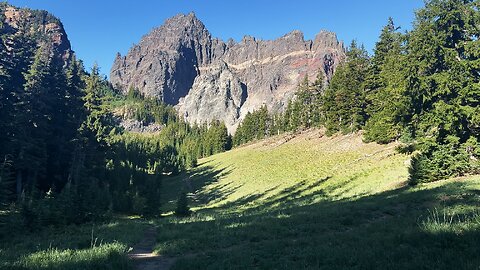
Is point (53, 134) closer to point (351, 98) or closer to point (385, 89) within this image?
point (385, 89)

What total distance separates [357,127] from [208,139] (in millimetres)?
83332

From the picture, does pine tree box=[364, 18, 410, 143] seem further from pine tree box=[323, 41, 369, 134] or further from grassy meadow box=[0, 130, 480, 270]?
grassy meadow box=[0, 130, 480, 270]

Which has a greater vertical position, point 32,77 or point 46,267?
point 32,77

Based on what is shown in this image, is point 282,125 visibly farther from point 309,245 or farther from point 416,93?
point 309,245

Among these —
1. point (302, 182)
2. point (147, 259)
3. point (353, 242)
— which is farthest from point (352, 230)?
point (302, 182)

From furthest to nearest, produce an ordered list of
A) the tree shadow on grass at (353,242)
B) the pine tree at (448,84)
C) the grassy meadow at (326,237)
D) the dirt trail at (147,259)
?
the pine tree at (448,84)
the dirt trail at (147,259)
the grassy meadow at (326,237)
the tree shadow on grass at (353,242)

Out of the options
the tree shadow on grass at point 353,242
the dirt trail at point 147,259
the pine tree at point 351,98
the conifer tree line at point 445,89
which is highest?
the pine tree at point 351,98

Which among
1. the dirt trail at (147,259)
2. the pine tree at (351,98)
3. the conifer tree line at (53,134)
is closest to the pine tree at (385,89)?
the pine tree at (351,98)

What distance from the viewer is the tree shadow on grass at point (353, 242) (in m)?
8.64

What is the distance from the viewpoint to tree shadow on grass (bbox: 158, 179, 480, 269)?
8.64 meters

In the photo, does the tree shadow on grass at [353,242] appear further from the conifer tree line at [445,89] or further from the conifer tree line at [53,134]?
the conifer tree line at [53,134]

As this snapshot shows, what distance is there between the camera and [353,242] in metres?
11.0

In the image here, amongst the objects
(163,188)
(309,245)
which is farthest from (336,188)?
(163,188)

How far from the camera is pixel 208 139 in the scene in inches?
5295
